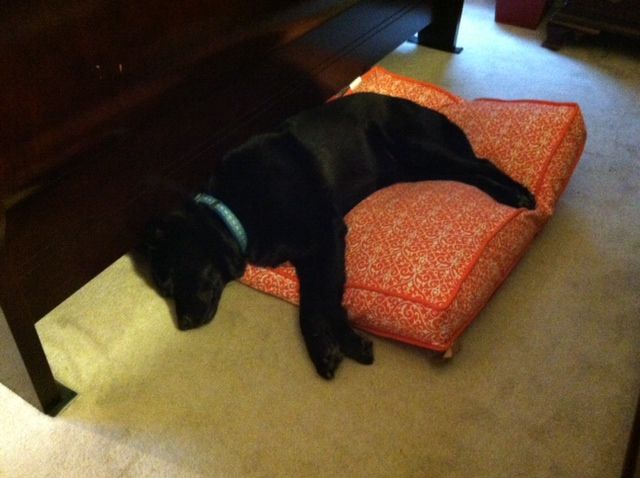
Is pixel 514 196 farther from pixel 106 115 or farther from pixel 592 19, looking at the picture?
pixel 592 19

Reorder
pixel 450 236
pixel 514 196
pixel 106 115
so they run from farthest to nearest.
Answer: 1. pixel 514 196
2. pixel 450 236
3. pixel 106 115

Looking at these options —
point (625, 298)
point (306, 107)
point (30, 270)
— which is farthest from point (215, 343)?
point (625, 298)

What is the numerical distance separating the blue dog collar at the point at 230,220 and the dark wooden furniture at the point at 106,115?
11cm

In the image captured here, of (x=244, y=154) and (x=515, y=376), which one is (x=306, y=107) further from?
(x=515, y=376)

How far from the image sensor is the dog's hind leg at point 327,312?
1402 millimetres

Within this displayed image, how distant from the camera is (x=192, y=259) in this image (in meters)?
1.45

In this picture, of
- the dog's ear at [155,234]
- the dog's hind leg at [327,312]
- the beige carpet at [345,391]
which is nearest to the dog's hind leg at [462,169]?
the beige carpet at [345,391]

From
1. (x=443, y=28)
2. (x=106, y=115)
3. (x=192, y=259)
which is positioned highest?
(x=106, y=115)

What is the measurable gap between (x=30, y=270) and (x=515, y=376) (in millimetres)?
1035

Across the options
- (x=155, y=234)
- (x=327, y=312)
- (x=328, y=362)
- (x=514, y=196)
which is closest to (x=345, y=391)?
(x=328, y=362)

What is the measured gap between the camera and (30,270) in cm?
124

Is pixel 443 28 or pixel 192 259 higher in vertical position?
pixel 443 28

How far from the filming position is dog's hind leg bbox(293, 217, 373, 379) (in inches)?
55.2

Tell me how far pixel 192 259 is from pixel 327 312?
332 millimetres
